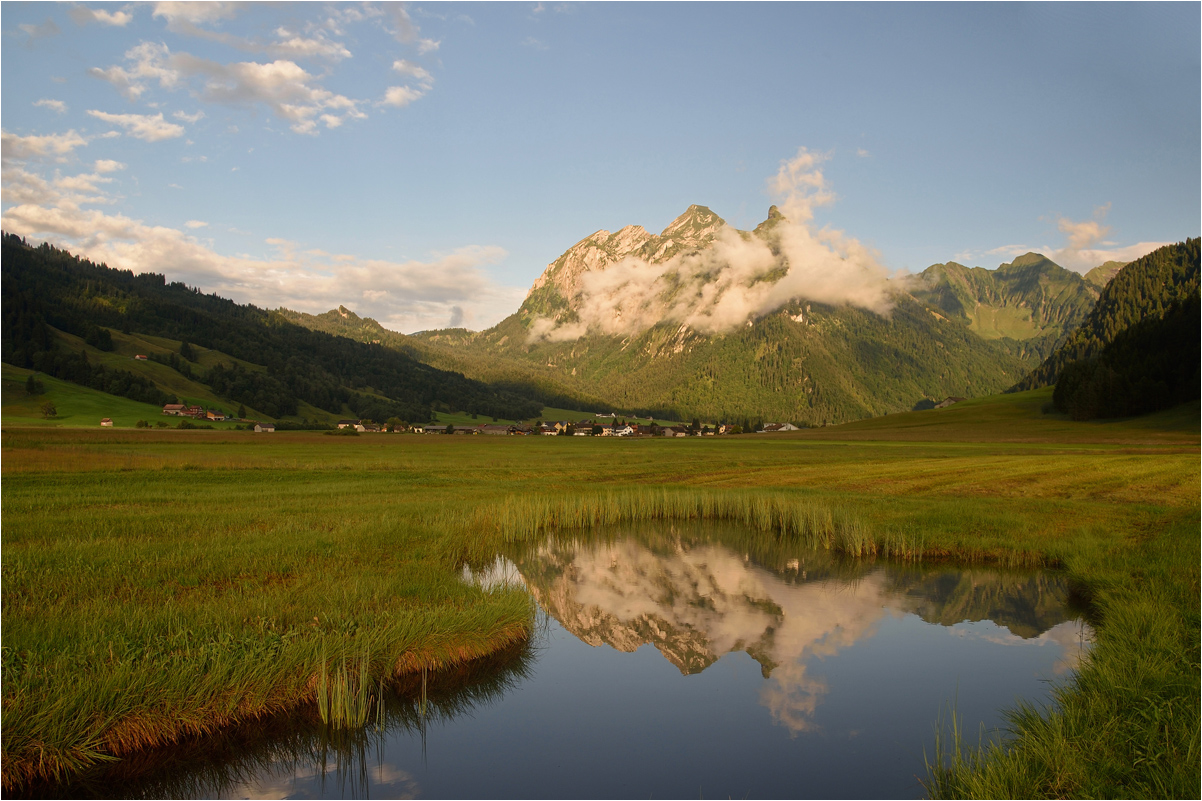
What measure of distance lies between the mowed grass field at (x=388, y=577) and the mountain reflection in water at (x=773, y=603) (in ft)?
5.68

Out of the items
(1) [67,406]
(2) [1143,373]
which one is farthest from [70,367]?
(2) [1143,373]

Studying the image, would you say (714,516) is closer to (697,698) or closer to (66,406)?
(697,698)

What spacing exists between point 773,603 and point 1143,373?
422 ft

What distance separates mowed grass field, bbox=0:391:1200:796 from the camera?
8.92 meters

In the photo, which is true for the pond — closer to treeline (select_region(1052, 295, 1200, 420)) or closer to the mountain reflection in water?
the mountain reflection in water

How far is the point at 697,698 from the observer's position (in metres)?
13.4

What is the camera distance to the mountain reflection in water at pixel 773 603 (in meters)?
15.7

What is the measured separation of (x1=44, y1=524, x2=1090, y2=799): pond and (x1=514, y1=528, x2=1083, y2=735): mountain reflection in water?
3.0 inches

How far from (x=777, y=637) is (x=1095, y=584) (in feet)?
31.5

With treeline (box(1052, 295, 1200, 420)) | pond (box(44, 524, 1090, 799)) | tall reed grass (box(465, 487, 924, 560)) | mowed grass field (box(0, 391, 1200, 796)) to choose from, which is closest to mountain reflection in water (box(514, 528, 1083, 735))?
pond (box(44, 524, 1090, 799))

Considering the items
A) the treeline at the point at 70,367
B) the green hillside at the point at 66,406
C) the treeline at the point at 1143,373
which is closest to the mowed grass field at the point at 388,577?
the treeline at the point at 1143,373

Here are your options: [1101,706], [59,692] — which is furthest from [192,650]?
[1101,706]

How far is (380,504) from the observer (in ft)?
97.8

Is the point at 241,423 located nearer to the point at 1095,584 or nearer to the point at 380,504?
the point at 380,504
